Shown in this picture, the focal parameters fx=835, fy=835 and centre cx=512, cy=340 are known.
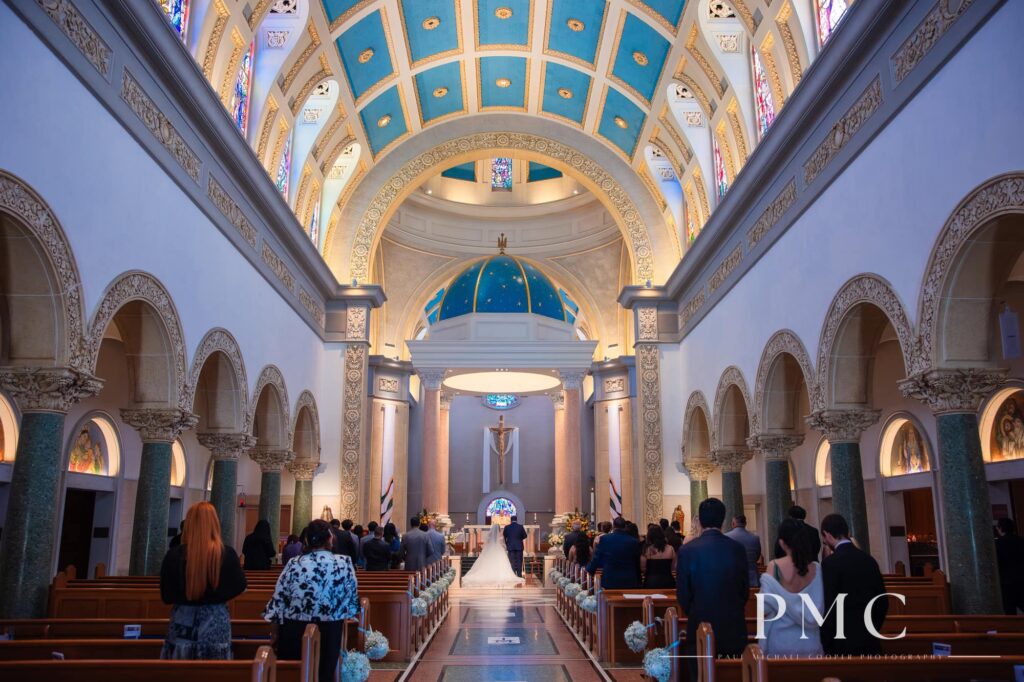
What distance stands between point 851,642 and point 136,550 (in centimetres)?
907

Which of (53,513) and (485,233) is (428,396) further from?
(53,513)

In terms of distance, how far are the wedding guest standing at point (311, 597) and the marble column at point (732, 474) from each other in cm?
1277

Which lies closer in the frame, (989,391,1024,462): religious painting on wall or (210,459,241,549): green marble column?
(989,391,1024,462): religious painting on wall

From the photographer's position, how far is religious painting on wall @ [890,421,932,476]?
14.3 meters

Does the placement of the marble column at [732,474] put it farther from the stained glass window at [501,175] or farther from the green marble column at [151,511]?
the stained glass window at [501,175]

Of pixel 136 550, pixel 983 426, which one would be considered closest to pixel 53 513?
pixel 136 550

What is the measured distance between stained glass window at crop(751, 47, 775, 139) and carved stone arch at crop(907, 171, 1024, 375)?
240 inches

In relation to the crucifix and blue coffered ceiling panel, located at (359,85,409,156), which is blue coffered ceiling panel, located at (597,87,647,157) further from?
the crucifix

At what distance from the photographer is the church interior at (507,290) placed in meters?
7.80

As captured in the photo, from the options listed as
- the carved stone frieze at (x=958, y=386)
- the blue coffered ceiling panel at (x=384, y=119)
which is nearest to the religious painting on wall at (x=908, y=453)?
the carved stone frieze at (x=958, y=386)

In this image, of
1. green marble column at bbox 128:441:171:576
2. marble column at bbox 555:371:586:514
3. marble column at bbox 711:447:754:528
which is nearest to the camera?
green marble column at bbox 128:441:171:576

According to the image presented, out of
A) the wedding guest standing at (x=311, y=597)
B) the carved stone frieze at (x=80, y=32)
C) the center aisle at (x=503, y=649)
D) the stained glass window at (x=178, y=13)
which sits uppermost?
the stained glass window at (x=178, y=13)

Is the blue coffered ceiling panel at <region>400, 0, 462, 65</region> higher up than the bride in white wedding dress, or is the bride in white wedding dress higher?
the blue coffered ceiling panel at <region>400, 0, 462, 65</region>

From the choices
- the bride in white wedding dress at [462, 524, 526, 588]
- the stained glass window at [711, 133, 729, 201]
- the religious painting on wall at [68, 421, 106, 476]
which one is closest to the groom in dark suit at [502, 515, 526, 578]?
the bride in white wedding dress at [462, 524, 526, 588]
